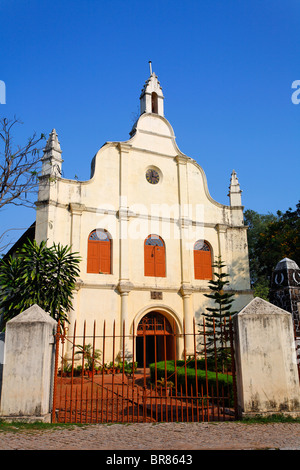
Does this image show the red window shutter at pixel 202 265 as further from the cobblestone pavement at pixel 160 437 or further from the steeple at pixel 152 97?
the cobblestone pavement at pixel 160 437

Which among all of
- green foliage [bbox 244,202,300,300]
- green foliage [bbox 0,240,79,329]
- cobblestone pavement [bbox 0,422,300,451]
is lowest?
cobblestone pavement [bbox 0,422,300,451]

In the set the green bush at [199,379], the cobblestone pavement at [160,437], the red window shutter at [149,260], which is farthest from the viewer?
the red window shutter at [149,260]

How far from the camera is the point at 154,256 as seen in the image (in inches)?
737

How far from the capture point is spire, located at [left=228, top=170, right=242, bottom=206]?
843 inches

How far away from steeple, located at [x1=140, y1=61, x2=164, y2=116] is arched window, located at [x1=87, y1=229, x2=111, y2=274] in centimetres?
767

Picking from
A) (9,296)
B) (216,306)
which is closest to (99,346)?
(9,296)

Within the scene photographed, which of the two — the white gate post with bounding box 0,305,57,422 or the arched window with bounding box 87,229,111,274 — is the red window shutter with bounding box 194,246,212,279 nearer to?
the arched window with bounding box 87,229,111,274

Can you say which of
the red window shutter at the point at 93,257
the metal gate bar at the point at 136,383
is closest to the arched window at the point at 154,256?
the red window shutter at the point at 93,257

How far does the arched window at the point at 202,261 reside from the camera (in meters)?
19.5

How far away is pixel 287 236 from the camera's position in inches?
799

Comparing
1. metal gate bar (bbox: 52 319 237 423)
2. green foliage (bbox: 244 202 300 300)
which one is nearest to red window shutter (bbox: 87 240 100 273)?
metal gate bar (bbox: 52 319 237 423)

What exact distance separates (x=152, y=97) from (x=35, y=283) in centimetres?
1335

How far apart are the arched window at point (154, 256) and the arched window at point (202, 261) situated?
1786 millimetres
